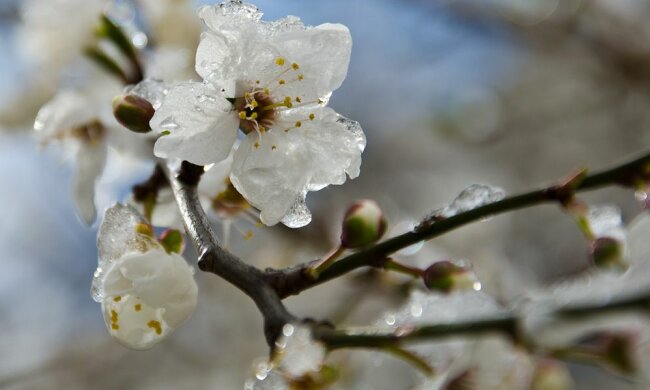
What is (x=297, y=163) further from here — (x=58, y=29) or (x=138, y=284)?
(x=58, y=29)

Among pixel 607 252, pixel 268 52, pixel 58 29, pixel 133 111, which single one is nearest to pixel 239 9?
pixel 268 52

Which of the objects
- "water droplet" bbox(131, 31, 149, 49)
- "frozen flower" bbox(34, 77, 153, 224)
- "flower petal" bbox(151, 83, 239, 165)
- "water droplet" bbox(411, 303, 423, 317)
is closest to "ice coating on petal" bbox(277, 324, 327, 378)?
"water droplet" bbox(411, 303, 423, 317)

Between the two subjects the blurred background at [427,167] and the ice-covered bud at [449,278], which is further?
the blurred background at [427,167]

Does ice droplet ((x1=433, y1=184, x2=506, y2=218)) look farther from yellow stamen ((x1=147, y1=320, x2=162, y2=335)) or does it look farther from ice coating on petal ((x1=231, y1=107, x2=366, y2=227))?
yellow stamen ((x1=147, y1=320, x2=162, y2=335))

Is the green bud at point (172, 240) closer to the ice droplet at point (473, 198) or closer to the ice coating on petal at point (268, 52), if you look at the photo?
the ice coating on petal at point (268, 52)

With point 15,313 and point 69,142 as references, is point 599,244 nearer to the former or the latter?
point 69,142

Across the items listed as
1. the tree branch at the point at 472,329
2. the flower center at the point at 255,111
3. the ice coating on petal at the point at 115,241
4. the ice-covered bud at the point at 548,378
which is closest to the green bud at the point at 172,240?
the ice coating on petal at the point at 115,241
